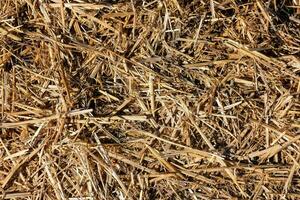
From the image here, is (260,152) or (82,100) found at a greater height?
(82,100)

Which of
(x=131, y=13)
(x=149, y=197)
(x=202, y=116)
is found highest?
(x=131, y=13)

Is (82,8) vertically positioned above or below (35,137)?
above

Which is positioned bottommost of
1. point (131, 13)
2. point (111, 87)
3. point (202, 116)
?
point (202, 116)

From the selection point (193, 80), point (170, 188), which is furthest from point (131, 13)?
point (170, 188)

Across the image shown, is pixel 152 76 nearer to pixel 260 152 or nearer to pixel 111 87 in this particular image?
pixel 111 87

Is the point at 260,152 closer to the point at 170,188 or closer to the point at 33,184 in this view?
the point at 170,188

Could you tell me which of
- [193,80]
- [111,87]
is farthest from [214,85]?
[111,87]
